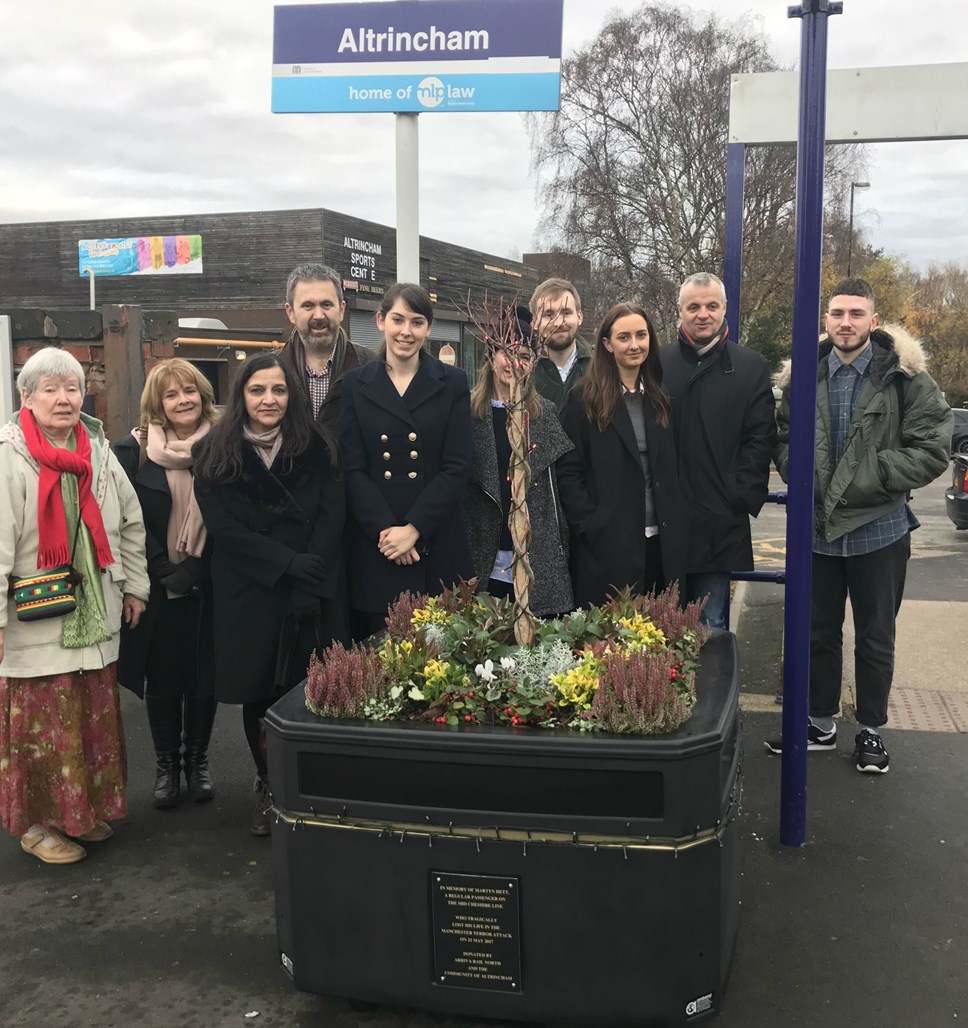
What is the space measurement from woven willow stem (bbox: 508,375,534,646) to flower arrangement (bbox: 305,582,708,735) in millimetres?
59

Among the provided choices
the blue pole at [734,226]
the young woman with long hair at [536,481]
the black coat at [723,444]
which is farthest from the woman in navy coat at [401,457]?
the blue pole at [734,226]

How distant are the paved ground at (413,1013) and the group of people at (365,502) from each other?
209 mm

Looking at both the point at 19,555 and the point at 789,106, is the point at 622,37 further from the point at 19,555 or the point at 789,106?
the point at 19,555

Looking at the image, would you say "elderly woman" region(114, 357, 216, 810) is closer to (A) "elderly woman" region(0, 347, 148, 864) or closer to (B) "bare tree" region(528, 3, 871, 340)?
(A) "elderly woman" region(0, 347, 148, 864)

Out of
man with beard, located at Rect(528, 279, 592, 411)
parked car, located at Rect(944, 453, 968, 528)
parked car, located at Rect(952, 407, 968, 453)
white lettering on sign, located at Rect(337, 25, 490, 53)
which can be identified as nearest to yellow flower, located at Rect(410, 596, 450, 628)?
man with beard, located at Rect(528, 279, 592, 411)

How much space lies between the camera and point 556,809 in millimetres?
2385

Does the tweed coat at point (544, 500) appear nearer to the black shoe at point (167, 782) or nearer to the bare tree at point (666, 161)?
the black shoe at point (167, 782)

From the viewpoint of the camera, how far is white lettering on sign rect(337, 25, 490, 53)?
19.5 feet

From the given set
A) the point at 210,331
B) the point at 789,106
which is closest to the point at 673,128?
the point at 210,331

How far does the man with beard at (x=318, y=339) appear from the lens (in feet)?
12.9

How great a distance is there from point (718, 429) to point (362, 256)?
2943 cm

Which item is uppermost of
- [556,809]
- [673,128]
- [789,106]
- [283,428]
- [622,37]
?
[622,37]

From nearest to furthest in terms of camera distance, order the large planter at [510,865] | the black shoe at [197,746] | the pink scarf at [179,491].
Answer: the large planter at [510,865] < the pink scarf at [179,491] < the black shoe at [197,746]

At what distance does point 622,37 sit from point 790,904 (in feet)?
102
